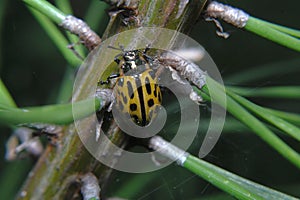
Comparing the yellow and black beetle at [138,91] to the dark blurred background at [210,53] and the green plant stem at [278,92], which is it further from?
the dark blurred background at [210,53]

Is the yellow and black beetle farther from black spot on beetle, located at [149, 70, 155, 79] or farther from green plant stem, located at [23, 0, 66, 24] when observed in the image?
green plant stem, located at [23, 0, 66, 24]

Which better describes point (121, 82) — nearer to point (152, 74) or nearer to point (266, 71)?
point (152, 74)

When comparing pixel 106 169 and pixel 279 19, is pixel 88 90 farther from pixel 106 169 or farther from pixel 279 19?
pixel 279 19

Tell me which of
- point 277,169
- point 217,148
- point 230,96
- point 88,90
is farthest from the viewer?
point 277,169

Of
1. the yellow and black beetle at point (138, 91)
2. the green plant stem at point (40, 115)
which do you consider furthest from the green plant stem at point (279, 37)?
the green plant stem at point (40, 115)

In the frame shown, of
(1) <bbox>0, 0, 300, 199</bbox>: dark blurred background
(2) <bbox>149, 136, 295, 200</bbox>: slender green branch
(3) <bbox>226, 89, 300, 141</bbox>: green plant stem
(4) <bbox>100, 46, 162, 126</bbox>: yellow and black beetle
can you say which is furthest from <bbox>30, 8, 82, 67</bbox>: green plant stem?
(1) <bbox>0, 0, 300, 199</bbox>: dark blurred background

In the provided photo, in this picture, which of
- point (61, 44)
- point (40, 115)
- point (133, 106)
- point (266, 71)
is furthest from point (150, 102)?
point (266, 71)

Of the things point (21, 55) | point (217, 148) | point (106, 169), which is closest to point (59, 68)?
point (21, 55)
